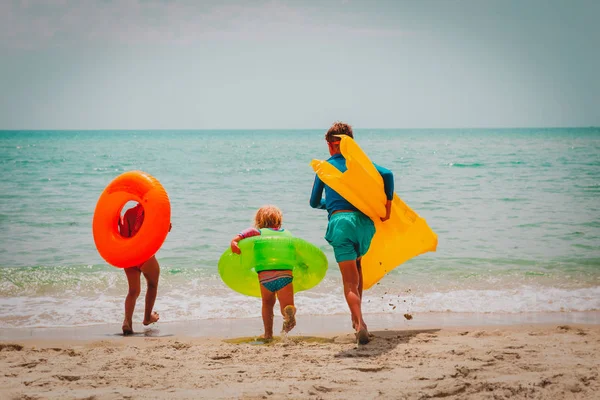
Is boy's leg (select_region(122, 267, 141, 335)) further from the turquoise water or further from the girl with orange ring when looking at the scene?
the turquoise water

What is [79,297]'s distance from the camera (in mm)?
7316

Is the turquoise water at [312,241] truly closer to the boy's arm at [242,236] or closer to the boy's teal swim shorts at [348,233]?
the boy's arm at [242,236]

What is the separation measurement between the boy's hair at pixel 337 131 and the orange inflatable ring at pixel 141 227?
59.6 inches

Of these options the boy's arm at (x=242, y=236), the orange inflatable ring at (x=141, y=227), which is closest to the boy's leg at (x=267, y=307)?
the boy's arm at (x=242, y=236)

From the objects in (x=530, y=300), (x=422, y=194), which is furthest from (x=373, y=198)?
(x=422, y=194)

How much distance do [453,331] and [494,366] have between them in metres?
1.47

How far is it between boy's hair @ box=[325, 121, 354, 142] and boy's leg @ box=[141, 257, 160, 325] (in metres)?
2.05

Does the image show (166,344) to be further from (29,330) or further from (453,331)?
(453,331)

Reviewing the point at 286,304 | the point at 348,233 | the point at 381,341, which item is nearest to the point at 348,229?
the point at 348,233

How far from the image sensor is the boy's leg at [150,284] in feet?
19.2

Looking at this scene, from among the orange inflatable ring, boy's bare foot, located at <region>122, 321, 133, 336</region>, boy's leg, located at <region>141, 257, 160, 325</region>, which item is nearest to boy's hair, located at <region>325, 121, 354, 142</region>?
the orange inflatable ring

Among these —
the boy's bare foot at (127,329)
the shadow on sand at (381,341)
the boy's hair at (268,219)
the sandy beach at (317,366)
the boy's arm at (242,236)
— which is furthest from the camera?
the boy's bare foot at (127,329)

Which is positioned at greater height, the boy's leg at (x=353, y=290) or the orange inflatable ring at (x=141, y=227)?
the orange inflatable ring at (x=141, y=227)

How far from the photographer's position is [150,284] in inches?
233
